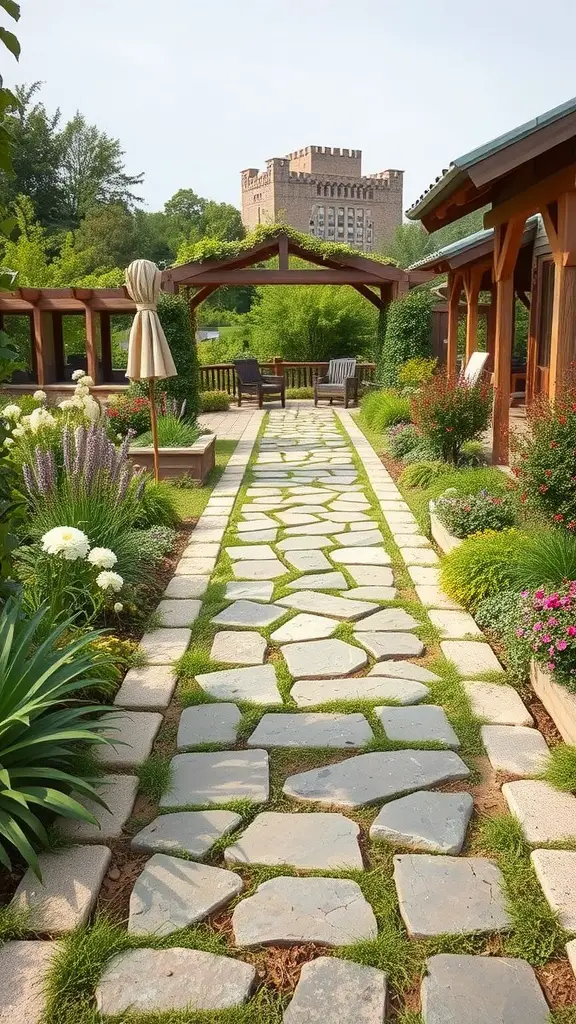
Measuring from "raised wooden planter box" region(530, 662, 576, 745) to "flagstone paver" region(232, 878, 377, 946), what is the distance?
3.78 ft

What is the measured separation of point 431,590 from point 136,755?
A: 236 centimetres

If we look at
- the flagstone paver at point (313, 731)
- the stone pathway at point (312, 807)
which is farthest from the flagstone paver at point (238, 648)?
the flagstone paver at point (313, 731)

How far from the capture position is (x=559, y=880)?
225 cm

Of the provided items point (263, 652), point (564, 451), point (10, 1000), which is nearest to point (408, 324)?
point (564, 451)

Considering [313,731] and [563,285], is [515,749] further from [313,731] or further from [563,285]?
[563,285]

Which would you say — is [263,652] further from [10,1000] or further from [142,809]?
[10,1000]

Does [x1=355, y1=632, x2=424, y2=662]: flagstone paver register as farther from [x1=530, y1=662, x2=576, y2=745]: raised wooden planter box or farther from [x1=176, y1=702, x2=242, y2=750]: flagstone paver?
[x1=176, y1=702, x2=242, y2=750]: flagstone paver

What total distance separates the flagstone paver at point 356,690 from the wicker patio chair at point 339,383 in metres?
13.0

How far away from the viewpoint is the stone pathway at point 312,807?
6.36 feet

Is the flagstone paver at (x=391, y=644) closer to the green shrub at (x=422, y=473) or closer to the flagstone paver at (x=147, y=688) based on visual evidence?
the flagstone paver at (x=147, y=688)

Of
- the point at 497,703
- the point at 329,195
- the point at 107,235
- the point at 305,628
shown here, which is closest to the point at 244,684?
the point at 305,628

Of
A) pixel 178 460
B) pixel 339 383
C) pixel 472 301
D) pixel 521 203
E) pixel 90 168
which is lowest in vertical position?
pixel 178 460

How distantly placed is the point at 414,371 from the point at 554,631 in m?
10.5

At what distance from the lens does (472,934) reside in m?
2.08
